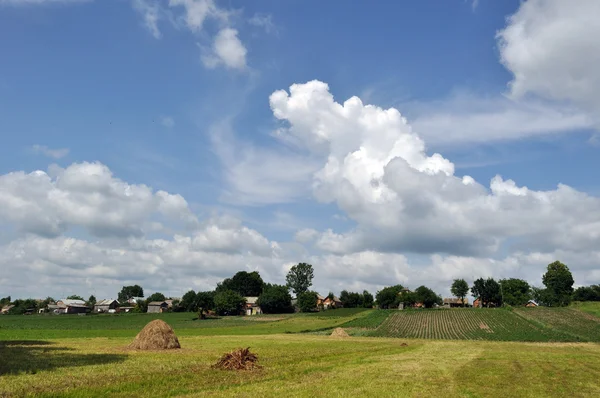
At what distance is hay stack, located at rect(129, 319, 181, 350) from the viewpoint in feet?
133

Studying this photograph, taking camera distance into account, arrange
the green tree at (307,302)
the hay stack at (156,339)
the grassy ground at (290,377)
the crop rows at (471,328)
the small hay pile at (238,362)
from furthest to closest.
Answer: the green tree at (307,302), the crop rows at (471,328), the hay stack at (156,339), the small hay pile at (238,362), the grassy ground at (290,377)

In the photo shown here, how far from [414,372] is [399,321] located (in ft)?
311

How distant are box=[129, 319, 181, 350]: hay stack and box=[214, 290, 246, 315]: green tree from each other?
129 m

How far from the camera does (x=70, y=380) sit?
2128 centimetres

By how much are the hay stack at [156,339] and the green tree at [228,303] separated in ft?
424

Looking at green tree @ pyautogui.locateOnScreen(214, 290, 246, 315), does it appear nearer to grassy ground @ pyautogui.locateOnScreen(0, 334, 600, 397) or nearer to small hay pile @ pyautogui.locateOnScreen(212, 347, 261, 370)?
grassy ground @ pyautogui.locateOnScreen(0, 334, 600, 397)

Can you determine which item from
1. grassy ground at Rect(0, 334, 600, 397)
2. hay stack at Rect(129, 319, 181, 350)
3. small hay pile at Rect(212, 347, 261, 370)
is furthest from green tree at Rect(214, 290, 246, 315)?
small hay pile at Rect(212, 347, 261, 370)

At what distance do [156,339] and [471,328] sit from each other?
255 feet

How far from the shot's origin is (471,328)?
9812 cm

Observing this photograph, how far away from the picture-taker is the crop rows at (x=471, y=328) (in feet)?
264

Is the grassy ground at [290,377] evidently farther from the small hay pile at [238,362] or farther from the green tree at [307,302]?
the green tree at [307,302]

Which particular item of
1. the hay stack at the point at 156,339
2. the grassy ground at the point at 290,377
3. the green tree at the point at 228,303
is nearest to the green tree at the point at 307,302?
the green tree at the point at 228,303

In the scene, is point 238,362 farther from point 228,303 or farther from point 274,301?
point 274,301

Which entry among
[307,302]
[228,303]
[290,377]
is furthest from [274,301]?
[290,377]
